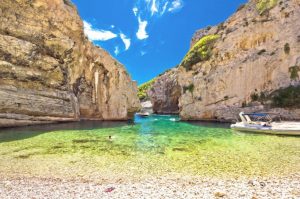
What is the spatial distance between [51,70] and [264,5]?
4860cm

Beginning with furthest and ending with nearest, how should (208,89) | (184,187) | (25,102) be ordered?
(208,89) < (25,102) < (184,187)

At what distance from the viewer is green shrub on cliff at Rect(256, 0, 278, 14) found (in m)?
52.4

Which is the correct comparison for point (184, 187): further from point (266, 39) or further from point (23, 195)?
point (266, 39)

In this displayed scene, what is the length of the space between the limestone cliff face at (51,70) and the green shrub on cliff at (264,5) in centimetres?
3712

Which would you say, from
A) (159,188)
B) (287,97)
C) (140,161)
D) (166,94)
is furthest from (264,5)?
(166,94)

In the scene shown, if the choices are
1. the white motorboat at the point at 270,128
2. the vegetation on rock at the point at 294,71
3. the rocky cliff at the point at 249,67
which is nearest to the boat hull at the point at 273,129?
the white motorboat at the point at 270,128

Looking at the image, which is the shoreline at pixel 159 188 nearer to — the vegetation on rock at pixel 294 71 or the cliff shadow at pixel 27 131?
the cliff shadow at pixel 27 131

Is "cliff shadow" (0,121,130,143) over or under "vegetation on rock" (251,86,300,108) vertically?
under

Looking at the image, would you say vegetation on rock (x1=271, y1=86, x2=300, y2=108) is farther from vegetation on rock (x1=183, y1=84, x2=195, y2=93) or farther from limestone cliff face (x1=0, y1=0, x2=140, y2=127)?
limestone cliff face (x1=0, y1=0, x2=140, y2=127)

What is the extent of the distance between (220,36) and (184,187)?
5980 centimetres

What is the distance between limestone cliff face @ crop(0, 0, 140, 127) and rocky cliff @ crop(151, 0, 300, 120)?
21.2 meters

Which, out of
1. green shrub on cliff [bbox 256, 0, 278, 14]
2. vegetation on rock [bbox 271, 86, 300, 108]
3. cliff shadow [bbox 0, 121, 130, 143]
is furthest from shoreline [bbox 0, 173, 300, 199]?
green shrub on cliff [bbox 256, 0, 278, 14]

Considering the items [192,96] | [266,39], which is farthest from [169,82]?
[266,39]

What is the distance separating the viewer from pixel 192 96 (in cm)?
6341
